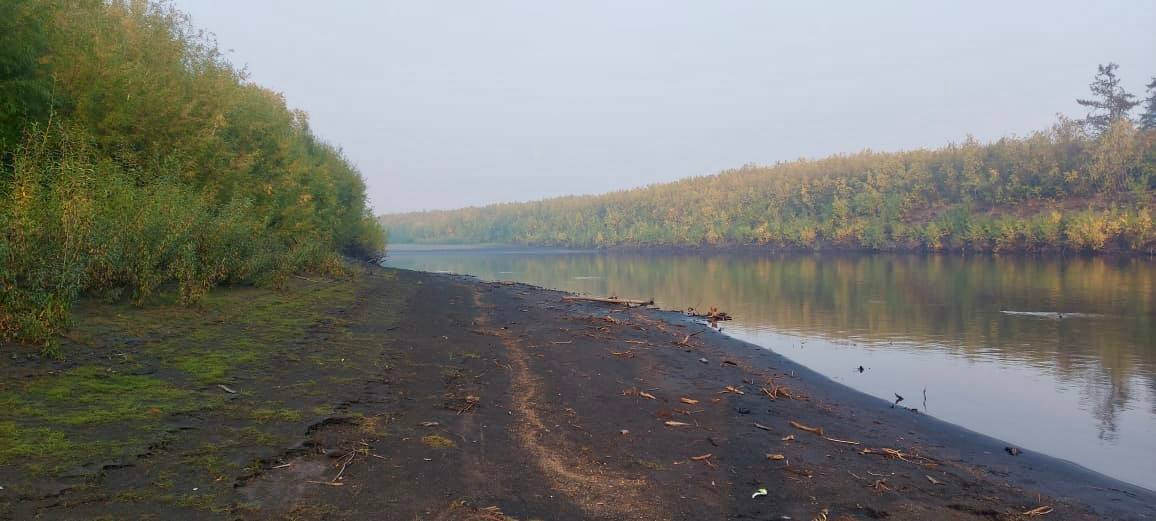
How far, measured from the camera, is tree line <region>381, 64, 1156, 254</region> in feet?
285

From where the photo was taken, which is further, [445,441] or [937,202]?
[937,202]

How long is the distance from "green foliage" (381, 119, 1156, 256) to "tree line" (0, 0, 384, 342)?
94.3m

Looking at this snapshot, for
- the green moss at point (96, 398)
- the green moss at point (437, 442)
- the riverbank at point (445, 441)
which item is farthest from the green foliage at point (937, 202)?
the green moss at point (96, 398)

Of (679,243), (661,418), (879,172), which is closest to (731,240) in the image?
(679,243)

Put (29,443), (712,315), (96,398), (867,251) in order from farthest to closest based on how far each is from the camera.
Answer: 1. (867,251)
2. (712,315)
3. (96,398)
4. (29,443)

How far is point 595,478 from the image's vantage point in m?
6.89

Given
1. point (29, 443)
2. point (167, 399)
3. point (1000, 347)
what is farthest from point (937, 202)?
point (29, 443)

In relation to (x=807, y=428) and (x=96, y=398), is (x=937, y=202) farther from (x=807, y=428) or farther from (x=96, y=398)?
(x=96, y=398)

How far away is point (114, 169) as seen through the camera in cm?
1549

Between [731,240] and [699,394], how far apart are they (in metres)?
133

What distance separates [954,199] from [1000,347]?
10932 centimetres

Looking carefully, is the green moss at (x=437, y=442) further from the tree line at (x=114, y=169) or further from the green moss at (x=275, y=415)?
the tree line at (x=114, y=169)

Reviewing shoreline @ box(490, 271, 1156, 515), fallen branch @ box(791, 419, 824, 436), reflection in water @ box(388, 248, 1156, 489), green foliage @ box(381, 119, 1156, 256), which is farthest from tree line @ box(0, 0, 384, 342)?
green foliage @ box(381, 119, 1156, 256)

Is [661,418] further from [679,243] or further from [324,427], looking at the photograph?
[679,243]
